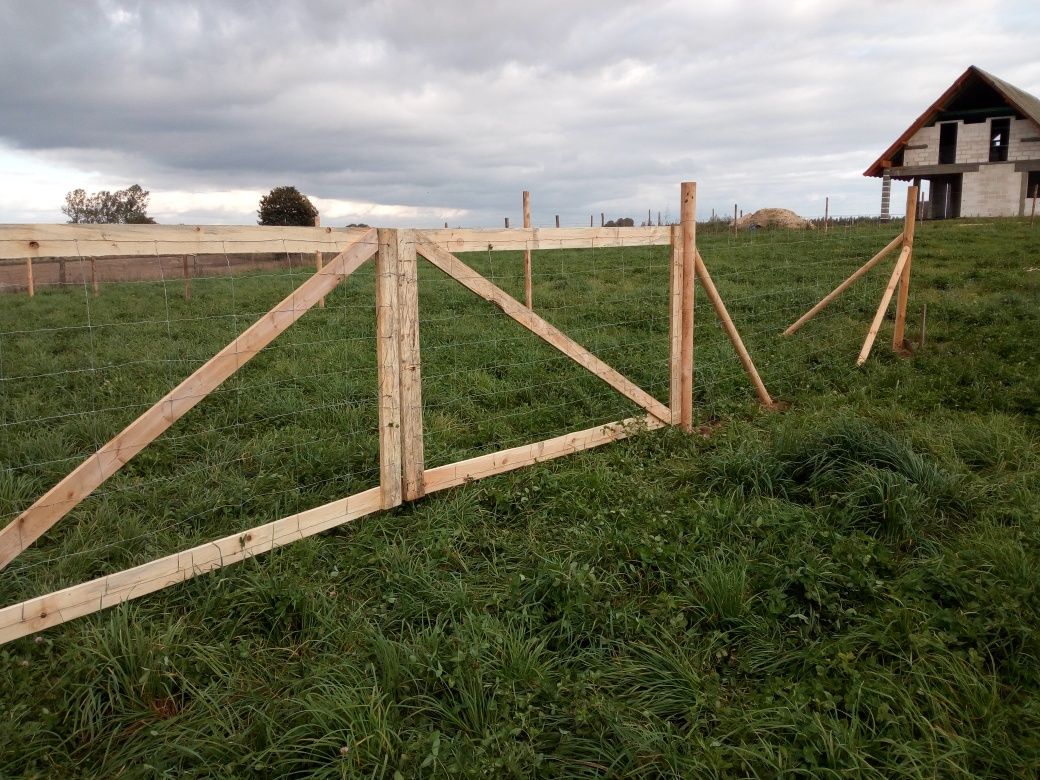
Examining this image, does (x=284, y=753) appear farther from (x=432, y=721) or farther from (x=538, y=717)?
(x=538, y=717)

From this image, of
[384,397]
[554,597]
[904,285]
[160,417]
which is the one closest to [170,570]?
[160,417]

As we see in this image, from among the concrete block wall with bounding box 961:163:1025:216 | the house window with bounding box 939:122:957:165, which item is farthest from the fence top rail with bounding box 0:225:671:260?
the house window with bounding box 939:122:957:165

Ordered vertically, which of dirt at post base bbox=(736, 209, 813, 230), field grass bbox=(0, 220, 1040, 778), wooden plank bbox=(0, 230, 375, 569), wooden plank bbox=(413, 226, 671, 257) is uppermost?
dirt at post base bbox=(736, 209, 813, 230)

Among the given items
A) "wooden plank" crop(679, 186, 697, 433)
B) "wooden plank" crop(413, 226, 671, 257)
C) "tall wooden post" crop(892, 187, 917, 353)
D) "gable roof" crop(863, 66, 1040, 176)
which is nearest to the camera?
"wooden plank" crop(413, 226, 671, 257)

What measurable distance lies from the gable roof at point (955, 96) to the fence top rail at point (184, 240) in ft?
100

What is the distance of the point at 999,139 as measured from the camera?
29500mm

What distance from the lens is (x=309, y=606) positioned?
3.53 m

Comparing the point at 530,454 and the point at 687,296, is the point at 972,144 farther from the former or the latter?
the point at 530,454

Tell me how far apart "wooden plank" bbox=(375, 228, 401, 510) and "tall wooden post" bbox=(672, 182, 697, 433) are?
277 cm

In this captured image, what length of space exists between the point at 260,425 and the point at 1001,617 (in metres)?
5.39

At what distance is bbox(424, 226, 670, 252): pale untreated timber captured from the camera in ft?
15.4

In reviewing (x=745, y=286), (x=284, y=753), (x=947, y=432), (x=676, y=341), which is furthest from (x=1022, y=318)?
(x=284, y=753)

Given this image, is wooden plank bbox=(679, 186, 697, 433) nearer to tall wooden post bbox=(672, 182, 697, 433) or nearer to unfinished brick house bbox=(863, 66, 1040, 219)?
tall wooden post bbox=(672, 182, 697, 433)

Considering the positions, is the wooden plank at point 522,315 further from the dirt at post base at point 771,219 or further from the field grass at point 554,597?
the dirt at post base at point 771,219
